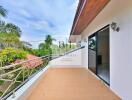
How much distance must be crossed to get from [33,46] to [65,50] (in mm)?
2086

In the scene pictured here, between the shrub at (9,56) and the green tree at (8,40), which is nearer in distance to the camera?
the shrub at (9,56)

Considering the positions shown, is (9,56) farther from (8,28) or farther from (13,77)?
(13,77)

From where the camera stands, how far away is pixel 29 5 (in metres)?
15.4

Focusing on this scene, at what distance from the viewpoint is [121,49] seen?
4.03 meters

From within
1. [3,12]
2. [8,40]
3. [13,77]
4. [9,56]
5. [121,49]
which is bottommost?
[13,77]

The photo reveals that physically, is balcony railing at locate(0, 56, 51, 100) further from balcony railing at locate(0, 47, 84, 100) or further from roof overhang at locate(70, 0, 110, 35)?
roof overhang at locate(70, 0, 110, 35)

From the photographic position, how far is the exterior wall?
3542 millimetres

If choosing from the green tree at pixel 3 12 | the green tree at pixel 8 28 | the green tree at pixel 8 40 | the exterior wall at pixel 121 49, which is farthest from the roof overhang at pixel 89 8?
the green tree at pixel 8 28

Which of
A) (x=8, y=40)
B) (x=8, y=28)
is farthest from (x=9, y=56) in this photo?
(x=8, y=28)

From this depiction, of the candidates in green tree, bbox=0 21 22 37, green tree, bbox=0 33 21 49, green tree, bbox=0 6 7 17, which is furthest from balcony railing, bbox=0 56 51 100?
green tree, bbox=0 6 7 17

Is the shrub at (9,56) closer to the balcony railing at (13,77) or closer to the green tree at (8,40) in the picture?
the green tree at (8,40)

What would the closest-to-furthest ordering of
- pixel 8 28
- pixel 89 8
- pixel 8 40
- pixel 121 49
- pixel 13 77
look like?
1. pixel 121 49
2. pixel 13 77
3. pixel 89 8
4. pixel 8 40
5. pixel 8 28

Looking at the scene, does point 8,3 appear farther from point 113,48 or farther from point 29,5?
point 113,48

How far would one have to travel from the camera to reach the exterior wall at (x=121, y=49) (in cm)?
354
